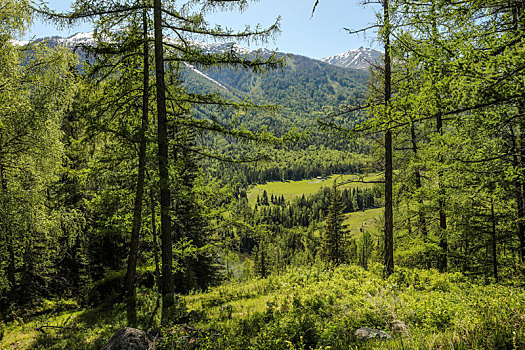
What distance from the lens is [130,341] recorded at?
5.05 meters

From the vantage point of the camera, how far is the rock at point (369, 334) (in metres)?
4.86

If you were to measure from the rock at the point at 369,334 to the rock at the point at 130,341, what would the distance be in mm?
3859

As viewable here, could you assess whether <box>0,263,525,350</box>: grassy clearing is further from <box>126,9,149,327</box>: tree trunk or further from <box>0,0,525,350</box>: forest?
<box>126,9,149,327</box>: tree trunk

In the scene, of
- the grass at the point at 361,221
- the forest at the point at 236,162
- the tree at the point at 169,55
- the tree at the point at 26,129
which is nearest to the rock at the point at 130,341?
the forest at the point at 236,162

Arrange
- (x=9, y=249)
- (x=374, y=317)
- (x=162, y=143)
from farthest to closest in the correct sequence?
1. (x=9, y=249)
2. (x=162, y=143)
3. (x=374, y=317)

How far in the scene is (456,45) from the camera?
4961 millimetres

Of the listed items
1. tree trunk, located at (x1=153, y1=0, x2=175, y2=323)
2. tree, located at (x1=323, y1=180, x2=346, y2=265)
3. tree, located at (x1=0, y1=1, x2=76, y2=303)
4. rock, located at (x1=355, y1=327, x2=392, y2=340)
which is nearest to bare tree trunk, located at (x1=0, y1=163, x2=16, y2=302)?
tree, located at (x1=0, y1=1, x2=76, y2=303)

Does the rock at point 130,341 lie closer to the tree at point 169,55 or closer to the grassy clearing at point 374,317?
the grassy clearing at point 374,317

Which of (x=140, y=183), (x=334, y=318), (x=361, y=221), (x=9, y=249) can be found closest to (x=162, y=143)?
(x=140, y=183)

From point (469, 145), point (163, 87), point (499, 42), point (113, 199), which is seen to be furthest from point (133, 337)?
point (469, 145)

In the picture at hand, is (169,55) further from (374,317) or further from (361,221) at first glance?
(361,221)

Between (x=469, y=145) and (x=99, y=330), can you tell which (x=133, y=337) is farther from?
(x=469, y=145)

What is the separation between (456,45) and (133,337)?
8.15m

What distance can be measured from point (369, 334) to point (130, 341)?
4468 mm
